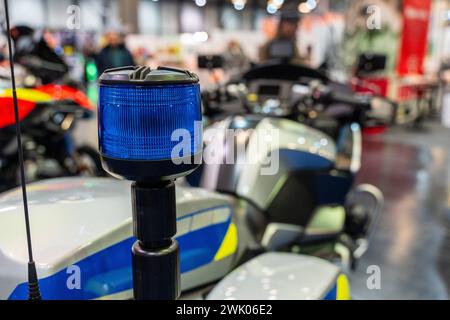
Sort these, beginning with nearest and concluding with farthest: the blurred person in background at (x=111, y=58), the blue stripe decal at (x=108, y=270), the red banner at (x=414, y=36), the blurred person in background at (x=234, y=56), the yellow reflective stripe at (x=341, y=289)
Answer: the blue stripe decal at (x=108, y=270)
the yellow reflective stripe at (x=341, y=289)
the blurred person in background at (x=111, y=58)
the red banner at (x=414, y=36)
the blurred person in background at (x=234, y=56)

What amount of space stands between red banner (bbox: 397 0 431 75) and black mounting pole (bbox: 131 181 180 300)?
7.76 m

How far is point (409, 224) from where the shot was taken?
3.07 meters

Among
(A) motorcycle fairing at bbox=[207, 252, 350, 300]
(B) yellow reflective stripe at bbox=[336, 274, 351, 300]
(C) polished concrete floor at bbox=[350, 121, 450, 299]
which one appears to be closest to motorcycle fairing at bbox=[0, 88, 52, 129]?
(A) motorcycle fairing at bbox=[207, 252, 350, 300]

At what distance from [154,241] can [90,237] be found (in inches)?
9.2

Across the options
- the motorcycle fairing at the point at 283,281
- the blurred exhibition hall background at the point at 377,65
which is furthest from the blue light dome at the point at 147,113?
the motorcycle fairing at the point at 283,281

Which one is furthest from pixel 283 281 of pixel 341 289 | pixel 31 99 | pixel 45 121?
pixel 45 121

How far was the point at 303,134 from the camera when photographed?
1.81 meters

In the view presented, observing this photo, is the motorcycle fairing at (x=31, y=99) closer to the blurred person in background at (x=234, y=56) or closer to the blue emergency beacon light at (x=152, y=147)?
the blue emergency beacon light at (x=152, y=147)

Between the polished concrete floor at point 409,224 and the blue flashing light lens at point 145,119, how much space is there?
0.66 m

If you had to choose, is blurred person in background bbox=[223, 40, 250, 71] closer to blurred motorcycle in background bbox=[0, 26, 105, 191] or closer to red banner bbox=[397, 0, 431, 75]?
red banner bbox=[397, 0, 431, 75]

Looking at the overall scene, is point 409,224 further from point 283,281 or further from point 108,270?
point 108,270

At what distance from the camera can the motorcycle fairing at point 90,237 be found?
77 centimetres

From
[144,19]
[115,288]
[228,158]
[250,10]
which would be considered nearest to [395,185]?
[228,158]
